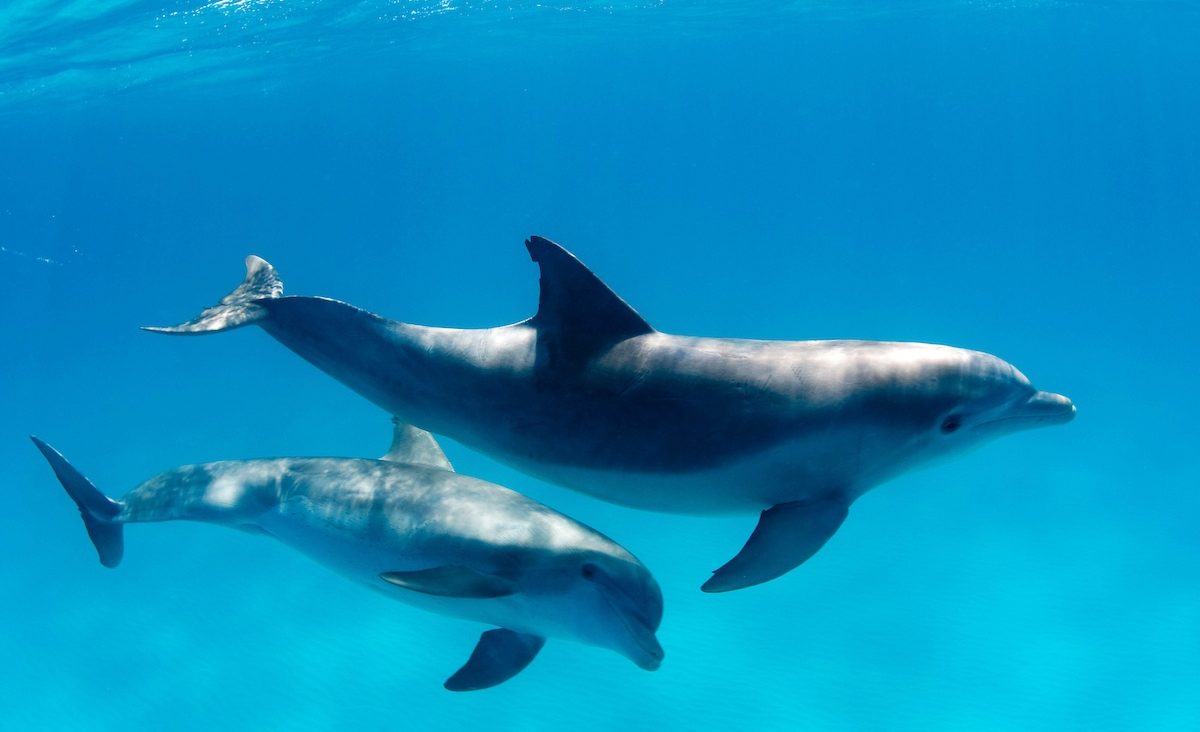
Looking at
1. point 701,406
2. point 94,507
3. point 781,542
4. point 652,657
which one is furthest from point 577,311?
point 94,507

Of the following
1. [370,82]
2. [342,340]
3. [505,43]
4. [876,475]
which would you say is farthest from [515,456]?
[370,82]

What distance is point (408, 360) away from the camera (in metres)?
5.02

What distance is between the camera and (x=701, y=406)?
4.63m

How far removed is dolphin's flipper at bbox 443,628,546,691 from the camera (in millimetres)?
5977

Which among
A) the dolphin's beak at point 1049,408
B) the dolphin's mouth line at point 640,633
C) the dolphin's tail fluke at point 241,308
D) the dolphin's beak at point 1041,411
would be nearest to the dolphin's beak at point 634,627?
the dolphin's mouth line at point 640,633

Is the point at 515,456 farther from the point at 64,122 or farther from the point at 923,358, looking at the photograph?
the point at 64,122

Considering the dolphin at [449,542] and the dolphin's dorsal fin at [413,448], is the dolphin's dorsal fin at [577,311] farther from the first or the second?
the dolphin's dorsal fin at [413,448]

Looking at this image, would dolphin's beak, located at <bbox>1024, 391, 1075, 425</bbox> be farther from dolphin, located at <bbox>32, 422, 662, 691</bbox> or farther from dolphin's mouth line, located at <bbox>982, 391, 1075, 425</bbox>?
dolphin, located at <bbox>32, 422, 662, 691</bbox>

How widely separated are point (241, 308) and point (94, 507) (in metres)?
4.09

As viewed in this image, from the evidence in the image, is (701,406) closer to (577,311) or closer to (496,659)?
(577,311)

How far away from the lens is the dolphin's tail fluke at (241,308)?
211 inches

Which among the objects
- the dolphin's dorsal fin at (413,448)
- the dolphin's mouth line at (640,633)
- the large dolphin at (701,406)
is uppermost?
the large dolphin at (701,406)

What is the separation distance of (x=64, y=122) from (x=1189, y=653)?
59487mm

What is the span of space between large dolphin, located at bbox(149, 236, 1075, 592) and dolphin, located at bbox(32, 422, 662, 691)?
2.31ft
